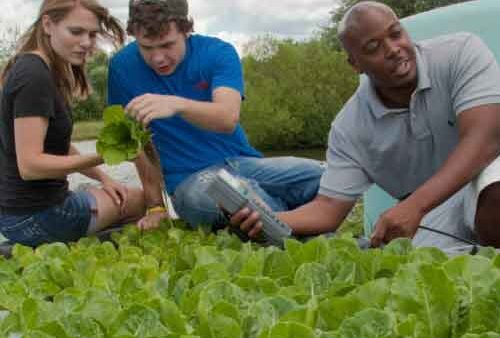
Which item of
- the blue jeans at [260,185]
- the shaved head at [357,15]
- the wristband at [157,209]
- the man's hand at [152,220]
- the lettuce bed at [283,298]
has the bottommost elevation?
the wristband at [157,209]

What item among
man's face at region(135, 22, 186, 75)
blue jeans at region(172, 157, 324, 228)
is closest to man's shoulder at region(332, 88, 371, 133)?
blue jeans at region(172, 157, 324, 228)

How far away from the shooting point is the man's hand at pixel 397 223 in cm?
303

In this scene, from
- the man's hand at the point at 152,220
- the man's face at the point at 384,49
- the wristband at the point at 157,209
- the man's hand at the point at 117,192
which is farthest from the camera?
the man's hand at the point at 117,192

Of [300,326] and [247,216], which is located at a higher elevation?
[300,326]

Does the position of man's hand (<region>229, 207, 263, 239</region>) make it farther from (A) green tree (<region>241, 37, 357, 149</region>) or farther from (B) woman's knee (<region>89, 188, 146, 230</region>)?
(A) green tree (<region>241, 37, 357, 149</region>)

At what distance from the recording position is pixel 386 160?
11.6ft

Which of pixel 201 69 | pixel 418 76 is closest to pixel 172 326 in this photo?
pixel 418 76

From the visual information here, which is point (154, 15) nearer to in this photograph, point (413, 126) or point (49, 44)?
point (49, 44)

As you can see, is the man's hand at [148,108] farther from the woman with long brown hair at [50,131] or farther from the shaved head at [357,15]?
the shaved head at [357,15]

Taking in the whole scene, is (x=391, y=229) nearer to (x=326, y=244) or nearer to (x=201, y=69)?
(x=326, y=244)

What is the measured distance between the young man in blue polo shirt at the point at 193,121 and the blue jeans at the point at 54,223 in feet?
1.15

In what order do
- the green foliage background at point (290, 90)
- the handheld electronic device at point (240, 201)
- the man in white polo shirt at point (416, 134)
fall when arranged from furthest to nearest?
the green foliage background at point (290, 90) → the man in white polo shirt at point (416, 134) → the handheld electronic device at point (240, 201)

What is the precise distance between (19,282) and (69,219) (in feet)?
5.68

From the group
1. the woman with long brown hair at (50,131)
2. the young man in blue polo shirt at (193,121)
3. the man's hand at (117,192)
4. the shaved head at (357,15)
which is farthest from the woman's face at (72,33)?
the shaved head at (357,15)
